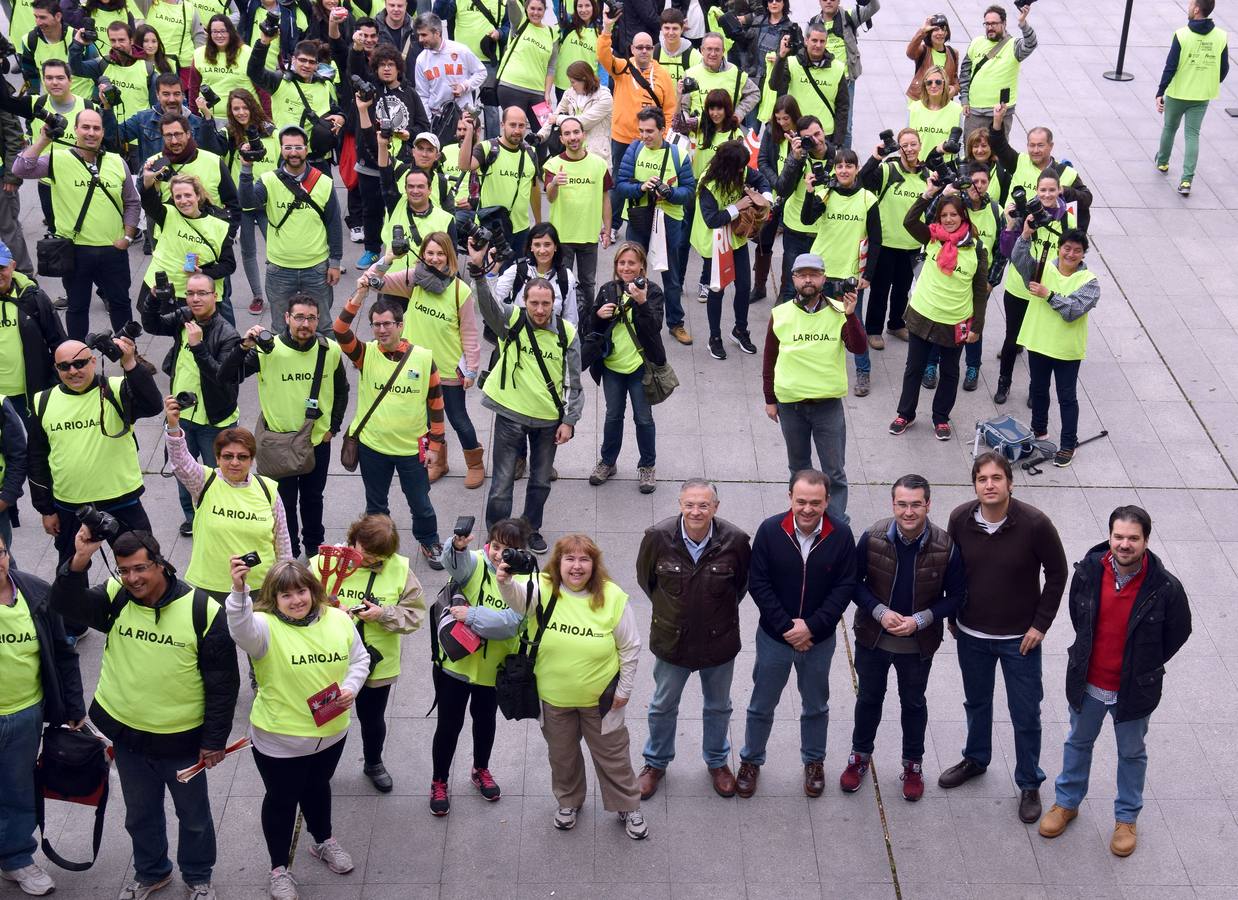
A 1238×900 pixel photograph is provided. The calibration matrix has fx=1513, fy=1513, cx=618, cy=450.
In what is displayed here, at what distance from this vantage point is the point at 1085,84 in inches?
695

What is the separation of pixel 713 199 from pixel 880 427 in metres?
2.18

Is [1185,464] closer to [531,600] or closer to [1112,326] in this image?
[1112,326]

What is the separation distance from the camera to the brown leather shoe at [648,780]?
7637 mm

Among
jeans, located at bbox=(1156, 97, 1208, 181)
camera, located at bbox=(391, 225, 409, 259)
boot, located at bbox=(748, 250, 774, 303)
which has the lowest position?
boot, located at bbox=(748, 250, 774, 303)

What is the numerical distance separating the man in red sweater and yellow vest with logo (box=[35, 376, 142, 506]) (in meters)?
5.08

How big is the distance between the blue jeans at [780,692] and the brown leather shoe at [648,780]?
1.45 ft

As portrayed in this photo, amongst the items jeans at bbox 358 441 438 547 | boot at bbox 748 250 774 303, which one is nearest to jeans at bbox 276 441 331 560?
jeans at bbox 358 441 438 547

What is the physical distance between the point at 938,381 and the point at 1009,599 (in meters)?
4.06

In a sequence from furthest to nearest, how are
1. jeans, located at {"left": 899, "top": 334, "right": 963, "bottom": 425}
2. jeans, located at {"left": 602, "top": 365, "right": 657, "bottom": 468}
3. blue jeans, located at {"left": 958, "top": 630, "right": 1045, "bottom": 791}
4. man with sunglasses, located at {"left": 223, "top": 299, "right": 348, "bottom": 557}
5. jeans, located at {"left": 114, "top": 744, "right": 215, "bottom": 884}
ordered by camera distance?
1. jeans, located at {"left": 899, "top": 334, "right": 963, "bottom": 425}
2. jeans, located at {"left": 602, "top": 365, "right": 657, "bottom": 468}
3. man with sunglasses, located at {"left": 223, "top": 299, "right": 348, "bottom": 557}
4. blue jeans, located at {"left": 958, "top": 630, "right": 1045, "bottom": 791}
5. jeans, located at {"left": 114, "top": 744, "right": 215, "bottom": 884}

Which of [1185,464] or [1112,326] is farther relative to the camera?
[1112,326]

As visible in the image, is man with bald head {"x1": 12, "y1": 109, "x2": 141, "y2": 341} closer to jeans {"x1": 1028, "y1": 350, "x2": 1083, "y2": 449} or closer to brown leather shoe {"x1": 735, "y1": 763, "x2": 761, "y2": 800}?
brown leather shoe {"x1": 735, "y1": 763, "x2": 761, "y2": 800}

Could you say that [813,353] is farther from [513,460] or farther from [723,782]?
[723,782]

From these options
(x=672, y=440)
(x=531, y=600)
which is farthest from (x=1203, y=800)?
(x=672, y=440)

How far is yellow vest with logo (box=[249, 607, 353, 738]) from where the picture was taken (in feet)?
21.4
